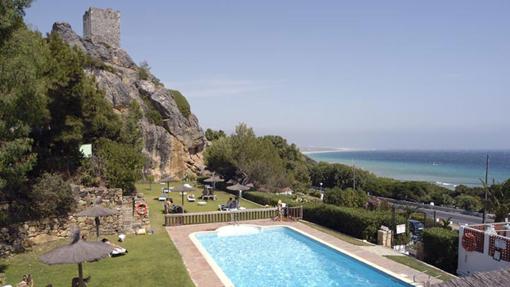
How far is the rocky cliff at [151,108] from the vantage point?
155 feet

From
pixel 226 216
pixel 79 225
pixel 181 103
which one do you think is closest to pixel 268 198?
pixel 226 216

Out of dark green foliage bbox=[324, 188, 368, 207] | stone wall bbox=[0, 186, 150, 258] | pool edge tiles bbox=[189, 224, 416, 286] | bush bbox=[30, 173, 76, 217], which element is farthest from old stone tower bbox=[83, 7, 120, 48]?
pool edge tiles bbox=[189, 224, 416, 286]

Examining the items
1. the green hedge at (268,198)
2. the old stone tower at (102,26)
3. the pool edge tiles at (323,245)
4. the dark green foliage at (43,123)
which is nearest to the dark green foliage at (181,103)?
the old stone tower at (102,26)

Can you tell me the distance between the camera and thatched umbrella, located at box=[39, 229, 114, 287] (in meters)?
9.48

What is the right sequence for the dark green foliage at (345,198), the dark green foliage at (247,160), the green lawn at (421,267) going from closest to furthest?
the green lawn at (421,267), the dark green foliage at (345,198), the dark green foliage at (247,160)

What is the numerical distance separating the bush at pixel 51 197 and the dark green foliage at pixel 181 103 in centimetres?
4065

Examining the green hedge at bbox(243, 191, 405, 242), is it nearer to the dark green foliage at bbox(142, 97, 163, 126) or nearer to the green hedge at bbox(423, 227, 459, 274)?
the green hedge at bbox(423, 227, 459, 274)

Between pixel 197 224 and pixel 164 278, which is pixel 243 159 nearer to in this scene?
pixel 197 224

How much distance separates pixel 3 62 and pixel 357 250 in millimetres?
14498

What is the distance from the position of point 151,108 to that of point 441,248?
4247cm

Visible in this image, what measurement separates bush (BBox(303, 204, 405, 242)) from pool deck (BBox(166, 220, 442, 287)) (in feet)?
3.81

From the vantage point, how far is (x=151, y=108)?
51.4 metres

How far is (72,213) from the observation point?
1764 centimetres

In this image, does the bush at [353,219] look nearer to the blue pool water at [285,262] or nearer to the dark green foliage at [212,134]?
the blue pool water at [285,262]
